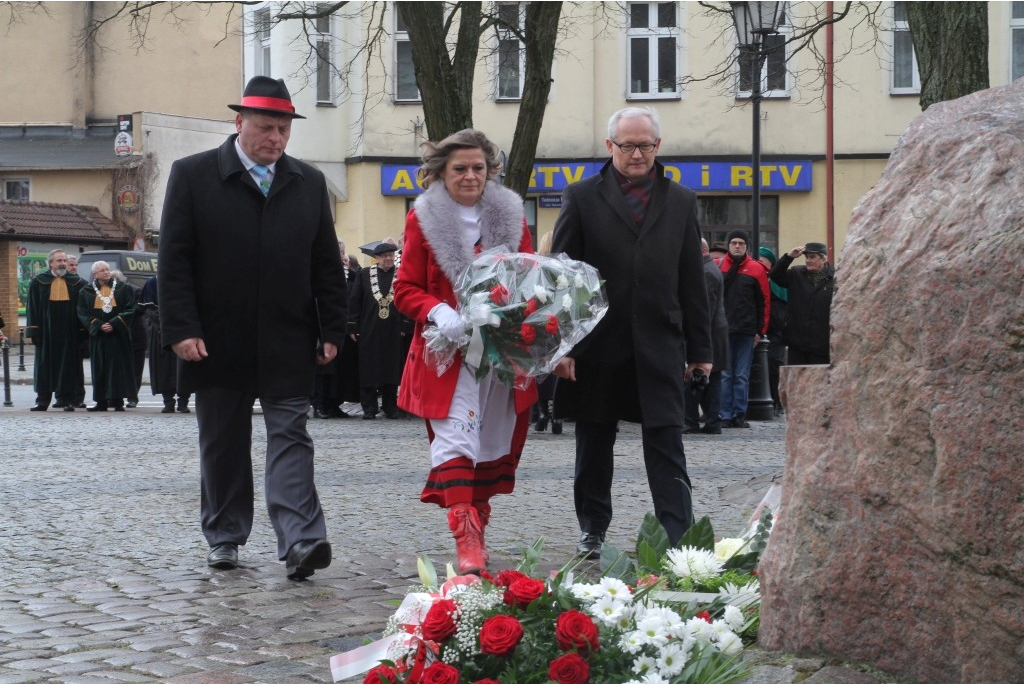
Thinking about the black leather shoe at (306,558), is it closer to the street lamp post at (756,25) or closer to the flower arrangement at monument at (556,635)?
the flower arrangement at monument at (556,635)

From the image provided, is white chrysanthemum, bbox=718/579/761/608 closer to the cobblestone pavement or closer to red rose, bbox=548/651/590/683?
red rose, bbox=548/651/590/683

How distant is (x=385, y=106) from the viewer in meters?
28.5

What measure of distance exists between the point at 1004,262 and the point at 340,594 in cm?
322

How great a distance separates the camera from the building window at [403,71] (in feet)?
94.5

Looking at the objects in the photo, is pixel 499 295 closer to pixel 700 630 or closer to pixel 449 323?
pixel 449 323

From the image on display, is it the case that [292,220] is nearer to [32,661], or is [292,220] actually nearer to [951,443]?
[32,661]

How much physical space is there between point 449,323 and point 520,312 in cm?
30

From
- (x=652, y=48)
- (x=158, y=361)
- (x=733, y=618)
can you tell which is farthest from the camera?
(x=652, y=48)

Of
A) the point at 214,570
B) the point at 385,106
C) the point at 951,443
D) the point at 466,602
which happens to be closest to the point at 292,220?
the point at 214,570

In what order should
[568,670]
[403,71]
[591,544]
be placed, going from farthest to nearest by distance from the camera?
1. [403,71]
2. [591,544]
3. [568,670]

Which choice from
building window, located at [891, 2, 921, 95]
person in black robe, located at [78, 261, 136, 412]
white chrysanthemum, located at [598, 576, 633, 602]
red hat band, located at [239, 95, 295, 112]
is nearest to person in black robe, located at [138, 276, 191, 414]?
person in black robe, located at [78, 261, 136, 412]

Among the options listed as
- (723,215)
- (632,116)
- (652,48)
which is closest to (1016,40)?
(723,215)

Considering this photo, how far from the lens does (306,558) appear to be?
6.10 metres

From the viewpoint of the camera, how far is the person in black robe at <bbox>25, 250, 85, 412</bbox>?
19.5m
